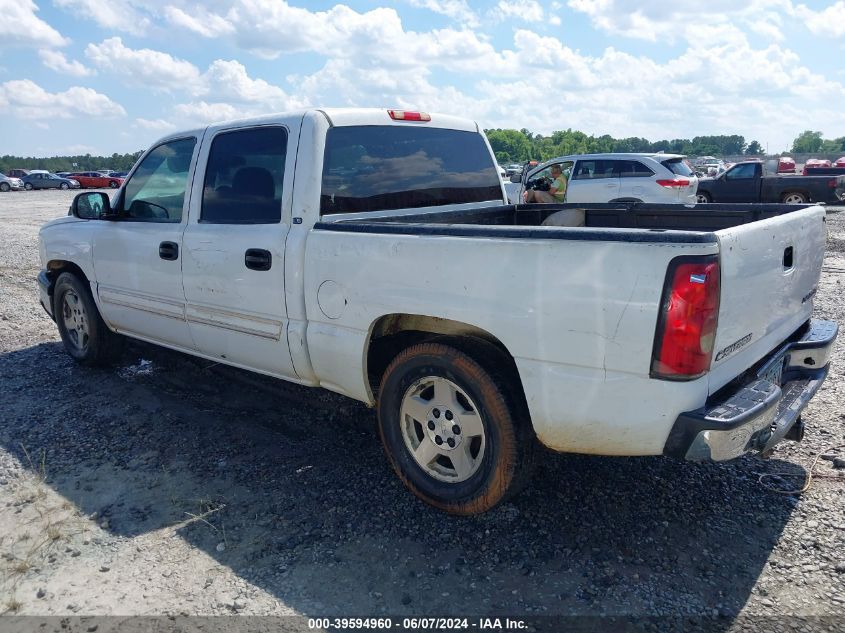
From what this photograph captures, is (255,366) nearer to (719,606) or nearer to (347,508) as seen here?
(347,508)

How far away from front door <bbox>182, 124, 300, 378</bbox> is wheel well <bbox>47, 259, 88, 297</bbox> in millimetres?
1846

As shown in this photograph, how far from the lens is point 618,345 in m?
2.62

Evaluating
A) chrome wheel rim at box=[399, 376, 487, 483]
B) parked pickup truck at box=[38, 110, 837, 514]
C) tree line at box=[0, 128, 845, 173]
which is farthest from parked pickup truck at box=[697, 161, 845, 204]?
tree line at box=[0, 128, 845, 173]

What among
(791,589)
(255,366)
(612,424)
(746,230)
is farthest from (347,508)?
(746,230)

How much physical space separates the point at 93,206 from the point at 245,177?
1776 millimetres

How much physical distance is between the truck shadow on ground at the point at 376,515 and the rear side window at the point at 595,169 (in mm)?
11078

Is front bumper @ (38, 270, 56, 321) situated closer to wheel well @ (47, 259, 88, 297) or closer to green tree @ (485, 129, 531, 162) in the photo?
wheel well @ (47, 259, 88, 297)

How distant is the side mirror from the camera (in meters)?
5.00

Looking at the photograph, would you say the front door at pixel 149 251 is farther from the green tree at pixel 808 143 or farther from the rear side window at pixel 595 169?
the green tree at pixel 808 143

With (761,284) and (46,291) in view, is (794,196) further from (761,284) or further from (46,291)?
(46,291)

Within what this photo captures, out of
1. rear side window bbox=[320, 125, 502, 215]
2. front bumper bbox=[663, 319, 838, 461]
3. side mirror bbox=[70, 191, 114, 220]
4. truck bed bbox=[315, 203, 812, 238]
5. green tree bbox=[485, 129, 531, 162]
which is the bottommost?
front bumper bbox=[663, 319, 838, 461]

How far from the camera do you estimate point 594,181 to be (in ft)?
47.0

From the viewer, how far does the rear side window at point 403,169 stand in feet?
12.7

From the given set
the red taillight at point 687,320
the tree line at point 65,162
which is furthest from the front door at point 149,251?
the tree line at point 65,162
